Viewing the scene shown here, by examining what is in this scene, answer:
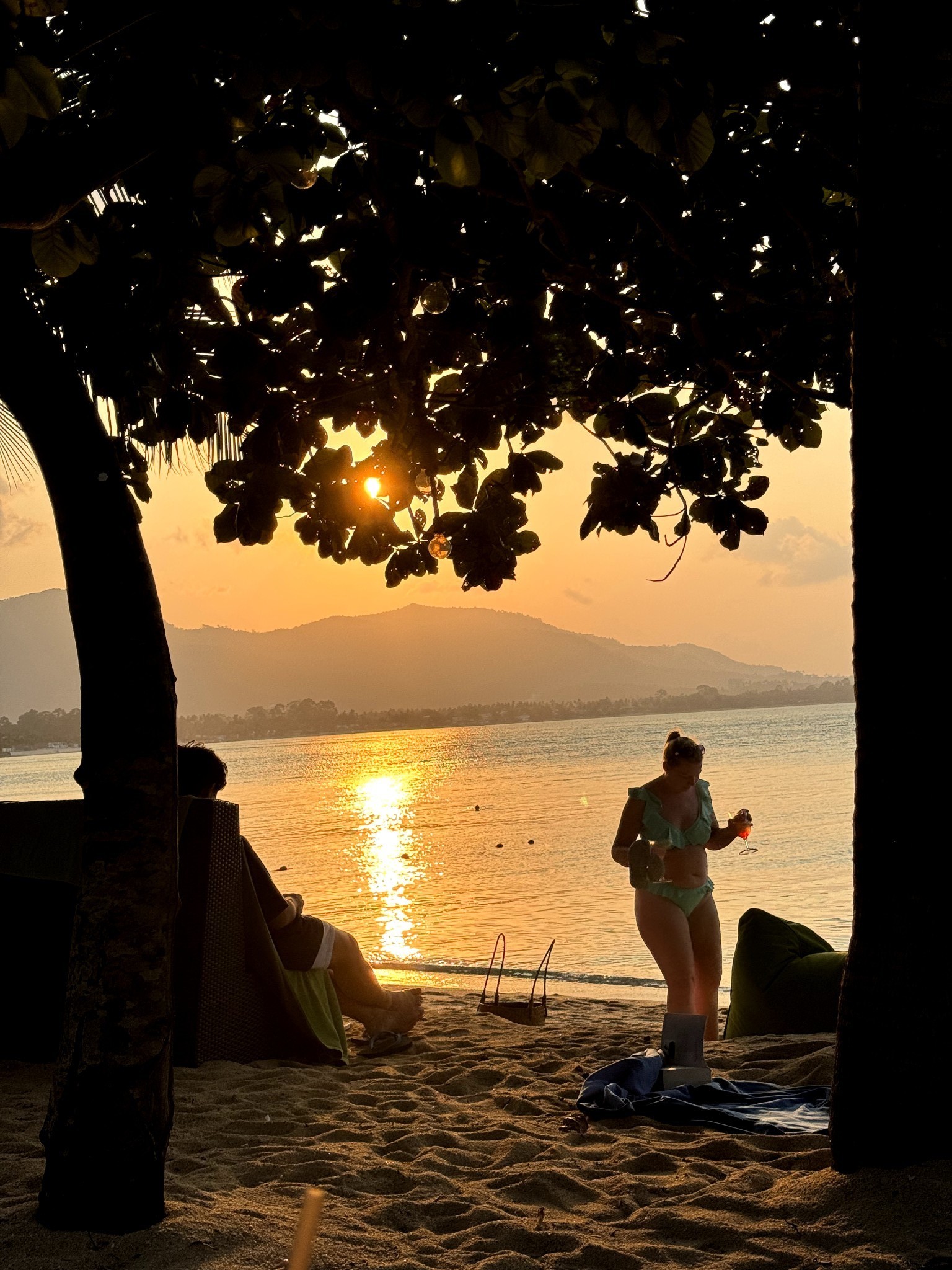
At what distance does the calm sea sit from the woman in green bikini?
3.10m

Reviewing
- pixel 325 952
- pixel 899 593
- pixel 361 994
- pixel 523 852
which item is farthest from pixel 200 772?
pixel 523 852

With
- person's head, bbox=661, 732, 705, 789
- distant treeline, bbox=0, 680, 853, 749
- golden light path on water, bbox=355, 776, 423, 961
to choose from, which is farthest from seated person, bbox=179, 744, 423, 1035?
distant treeline, bbox=0, 680, 853, 749

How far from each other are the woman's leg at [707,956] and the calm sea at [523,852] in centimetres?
298

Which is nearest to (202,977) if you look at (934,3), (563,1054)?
(563,1054)

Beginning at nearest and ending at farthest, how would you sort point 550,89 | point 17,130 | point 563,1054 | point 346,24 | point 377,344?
point 17,130, point 550,89, point 346,24, point 377,344, point 563,1054

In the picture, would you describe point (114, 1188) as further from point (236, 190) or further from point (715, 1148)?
point (236, 190)

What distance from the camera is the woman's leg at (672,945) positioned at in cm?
571

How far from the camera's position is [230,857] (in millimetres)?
5109

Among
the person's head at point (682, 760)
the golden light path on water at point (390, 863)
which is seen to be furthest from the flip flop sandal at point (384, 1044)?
the golden light path on water at point (390, 863)

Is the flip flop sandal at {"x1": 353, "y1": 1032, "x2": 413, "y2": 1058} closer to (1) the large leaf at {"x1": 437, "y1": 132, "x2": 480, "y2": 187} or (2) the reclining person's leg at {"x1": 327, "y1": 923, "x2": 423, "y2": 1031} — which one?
(2) the reclining person's leg at {"x1": 327, "y1": 923, "x2": 423, "y2": 1031}

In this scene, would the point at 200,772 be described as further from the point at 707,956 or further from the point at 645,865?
the point at 707,956

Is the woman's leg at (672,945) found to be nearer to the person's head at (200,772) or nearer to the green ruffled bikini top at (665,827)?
the green ruffled bikini top at (665,827)

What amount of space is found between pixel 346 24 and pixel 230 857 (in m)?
3.63

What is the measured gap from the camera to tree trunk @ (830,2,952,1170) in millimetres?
2994
